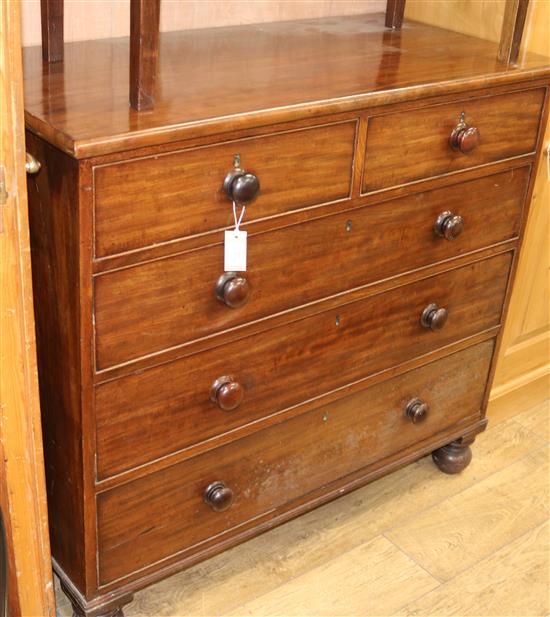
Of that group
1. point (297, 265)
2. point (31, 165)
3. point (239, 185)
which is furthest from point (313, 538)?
point (31, 165)

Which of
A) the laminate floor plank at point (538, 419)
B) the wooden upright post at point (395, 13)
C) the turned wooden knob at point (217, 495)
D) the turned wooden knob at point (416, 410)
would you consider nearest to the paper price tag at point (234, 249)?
the turned wooden knob at point (217, 495)

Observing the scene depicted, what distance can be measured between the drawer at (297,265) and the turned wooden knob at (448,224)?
0.01 metres

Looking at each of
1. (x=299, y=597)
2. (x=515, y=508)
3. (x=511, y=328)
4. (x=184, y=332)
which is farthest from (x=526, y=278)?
(x=184, y=332)

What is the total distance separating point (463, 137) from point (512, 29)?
0.88ft

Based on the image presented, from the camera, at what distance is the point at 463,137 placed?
1.77m

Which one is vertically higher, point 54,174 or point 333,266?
point 54,174

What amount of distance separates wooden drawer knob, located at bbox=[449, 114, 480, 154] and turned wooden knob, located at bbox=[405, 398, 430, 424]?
58 cm

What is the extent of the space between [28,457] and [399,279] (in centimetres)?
79

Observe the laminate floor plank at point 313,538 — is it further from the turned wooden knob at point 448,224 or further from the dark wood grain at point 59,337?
the turned wooden knob at point 448,224

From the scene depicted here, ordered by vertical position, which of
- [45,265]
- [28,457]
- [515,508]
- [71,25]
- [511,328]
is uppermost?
[71,25]

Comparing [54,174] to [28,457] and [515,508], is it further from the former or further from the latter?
[515,508]

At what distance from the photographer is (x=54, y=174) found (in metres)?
1.37

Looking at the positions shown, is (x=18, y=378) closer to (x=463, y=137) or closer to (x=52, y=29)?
(x=52, y=29)

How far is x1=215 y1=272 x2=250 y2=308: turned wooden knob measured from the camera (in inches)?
61.2
